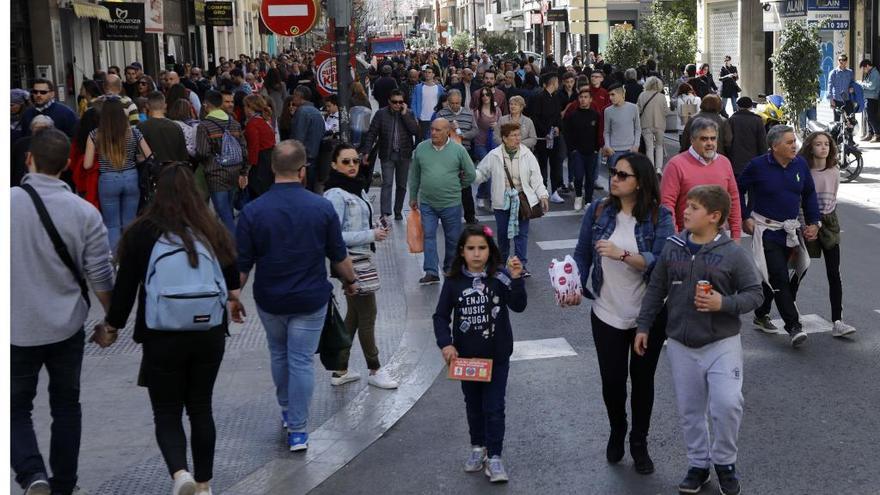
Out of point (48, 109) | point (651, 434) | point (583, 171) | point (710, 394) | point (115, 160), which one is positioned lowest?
point (651, 434)

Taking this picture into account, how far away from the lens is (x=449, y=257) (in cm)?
1179

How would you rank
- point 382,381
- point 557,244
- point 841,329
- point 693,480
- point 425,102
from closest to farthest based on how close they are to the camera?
point 693,480 → point 382,381 → point 841,329 → point 557,244 → point 425,102

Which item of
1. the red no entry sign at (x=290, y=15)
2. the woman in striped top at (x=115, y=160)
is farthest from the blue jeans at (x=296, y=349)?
the red no entry sign at (x=290, y=15)

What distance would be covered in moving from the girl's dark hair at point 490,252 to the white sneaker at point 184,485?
1639 millimetres

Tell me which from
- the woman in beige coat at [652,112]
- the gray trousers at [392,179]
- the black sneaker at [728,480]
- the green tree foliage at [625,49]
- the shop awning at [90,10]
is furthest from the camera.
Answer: the green tree foliage at [625,49]

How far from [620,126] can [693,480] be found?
941 cm

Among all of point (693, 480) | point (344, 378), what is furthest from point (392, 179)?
point (693, 480)

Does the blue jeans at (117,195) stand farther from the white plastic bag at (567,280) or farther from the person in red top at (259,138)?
the white plastic bag at (567,280)

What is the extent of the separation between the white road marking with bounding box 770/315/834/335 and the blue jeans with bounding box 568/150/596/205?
642 centimetres

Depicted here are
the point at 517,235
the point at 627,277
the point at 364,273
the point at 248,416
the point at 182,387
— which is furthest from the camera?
the point at 517,235

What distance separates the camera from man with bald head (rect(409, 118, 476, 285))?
11.2 metres

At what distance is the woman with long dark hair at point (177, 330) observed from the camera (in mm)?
5625

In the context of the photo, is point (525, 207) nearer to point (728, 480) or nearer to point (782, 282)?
point (782, 282)

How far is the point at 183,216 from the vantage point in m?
5.64
